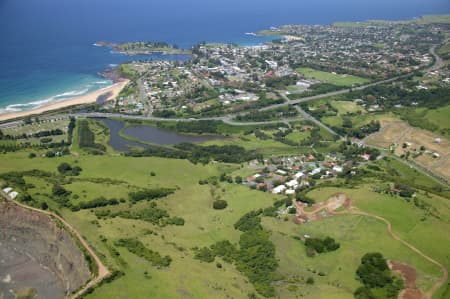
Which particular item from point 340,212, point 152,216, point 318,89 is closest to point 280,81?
point 318,89

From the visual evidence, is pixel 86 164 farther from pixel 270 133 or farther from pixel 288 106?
pixel 288 106

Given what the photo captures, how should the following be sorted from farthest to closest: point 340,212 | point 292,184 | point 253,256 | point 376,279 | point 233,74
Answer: point 233,74, point 292,184, point 340,212, point 253,256, point 376,279

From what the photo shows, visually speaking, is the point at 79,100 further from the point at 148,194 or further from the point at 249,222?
the point at 249,222

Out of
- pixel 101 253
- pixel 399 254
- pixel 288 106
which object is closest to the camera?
pixel 101 253

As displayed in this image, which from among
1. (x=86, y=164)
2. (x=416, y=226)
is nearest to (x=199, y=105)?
(x=86, y=164)

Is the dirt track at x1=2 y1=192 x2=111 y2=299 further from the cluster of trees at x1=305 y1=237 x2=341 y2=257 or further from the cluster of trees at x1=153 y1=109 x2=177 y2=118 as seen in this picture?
the cluster of trees at x1=153 y1=109 x2=177 y2=118
